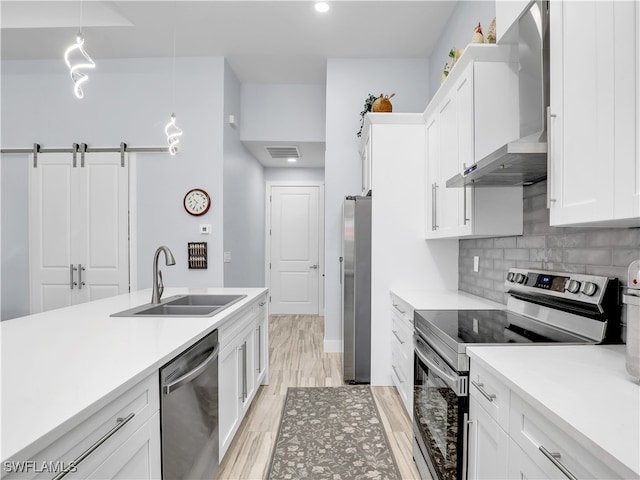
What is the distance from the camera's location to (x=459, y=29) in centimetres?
296

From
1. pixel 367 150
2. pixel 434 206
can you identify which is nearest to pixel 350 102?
pixel 367 150

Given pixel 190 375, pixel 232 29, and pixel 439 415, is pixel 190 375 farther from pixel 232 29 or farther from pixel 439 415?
pixel 232 29

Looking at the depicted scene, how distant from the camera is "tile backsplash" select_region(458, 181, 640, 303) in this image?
1.34 metres

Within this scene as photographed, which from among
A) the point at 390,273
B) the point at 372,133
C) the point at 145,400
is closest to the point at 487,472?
the point at 145,400

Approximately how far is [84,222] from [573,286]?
174 inches

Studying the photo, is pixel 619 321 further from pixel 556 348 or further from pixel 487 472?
pixel 487 472

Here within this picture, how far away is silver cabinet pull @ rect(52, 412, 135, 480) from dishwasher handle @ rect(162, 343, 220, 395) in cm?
19

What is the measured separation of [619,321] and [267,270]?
515 cm

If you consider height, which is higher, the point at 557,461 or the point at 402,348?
the point at 557,461

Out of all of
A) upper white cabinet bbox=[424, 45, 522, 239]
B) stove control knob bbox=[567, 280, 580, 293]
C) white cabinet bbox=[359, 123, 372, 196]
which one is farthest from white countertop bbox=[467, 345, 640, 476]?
white cabinet bbox=[359, 123, 372, 196]

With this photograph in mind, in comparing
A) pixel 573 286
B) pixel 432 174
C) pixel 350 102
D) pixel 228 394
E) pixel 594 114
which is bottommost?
pixel 228 394

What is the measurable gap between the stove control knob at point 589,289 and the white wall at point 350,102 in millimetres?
2661

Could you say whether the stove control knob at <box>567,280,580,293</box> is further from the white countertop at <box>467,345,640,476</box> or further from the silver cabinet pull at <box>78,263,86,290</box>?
the silver cabinet pull at <box>78,263,86,290</box>

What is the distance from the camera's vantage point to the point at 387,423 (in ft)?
7.88
